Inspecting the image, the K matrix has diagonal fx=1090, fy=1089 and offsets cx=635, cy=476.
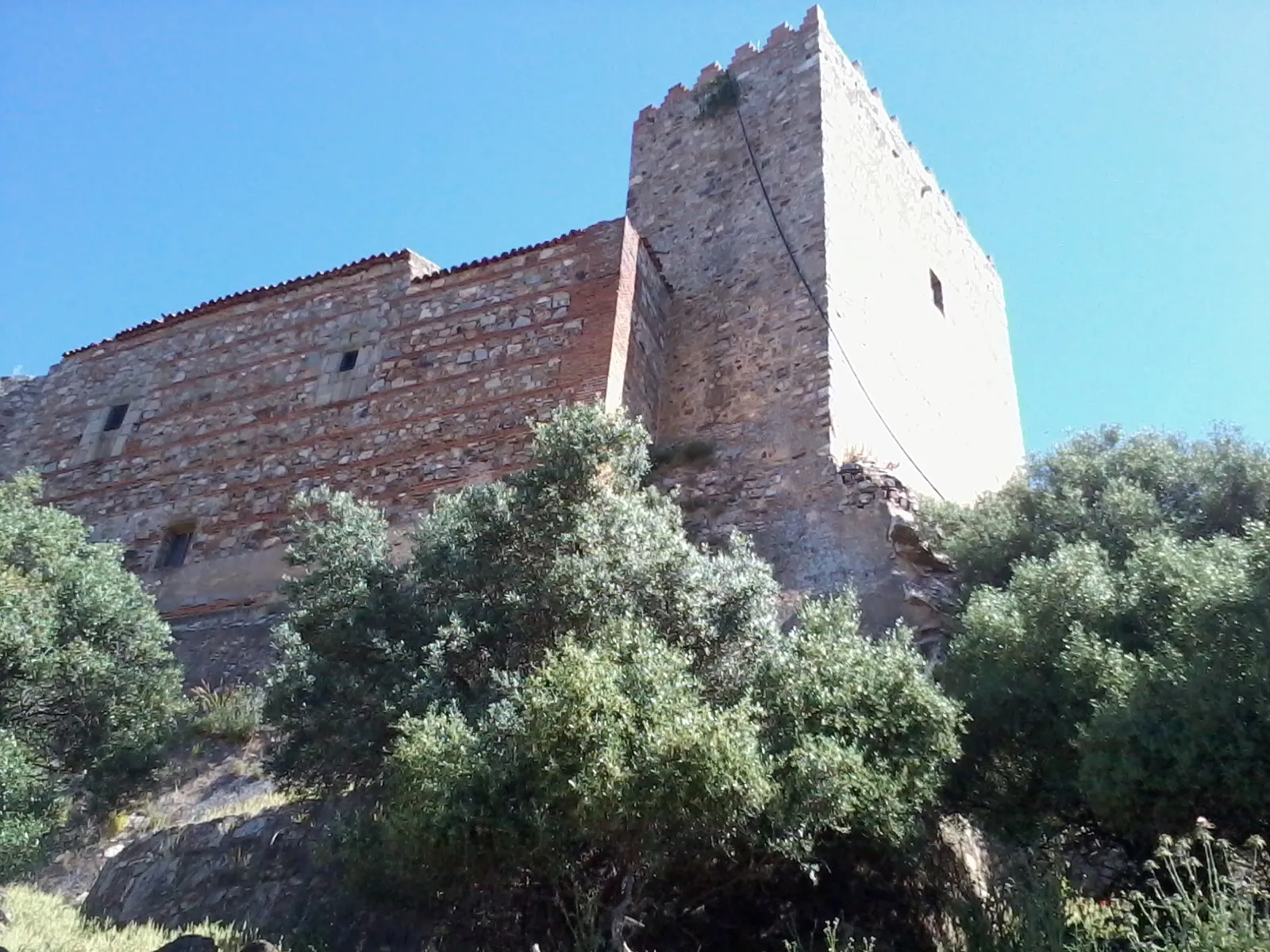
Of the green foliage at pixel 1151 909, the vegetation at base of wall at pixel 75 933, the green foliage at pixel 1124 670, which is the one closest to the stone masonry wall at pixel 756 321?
the green foliage at pixel 1124 670

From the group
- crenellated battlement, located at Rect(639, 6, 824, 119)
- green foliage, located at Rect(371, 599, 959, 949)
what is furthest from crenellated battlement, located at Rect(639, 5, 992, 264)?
green foliage, located at Rect(371, 599, 959, 949)

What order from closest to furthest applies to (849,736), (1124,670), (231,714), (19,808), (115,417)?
(849,736), (1124,670), (19,808), (231,714), (115,417)

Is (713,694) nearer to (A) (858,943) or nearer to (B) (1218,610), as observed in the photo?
(A) (858,943)

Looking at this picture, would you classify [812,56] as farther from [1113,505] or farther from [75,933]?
[75,933]

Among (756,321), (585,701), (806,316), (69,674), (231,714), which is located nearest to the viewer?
(585,701)

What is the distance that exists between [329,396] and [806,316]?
6.02 meters

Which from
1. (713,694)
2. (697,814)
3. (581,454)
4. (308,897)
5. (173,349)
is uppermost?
(173,349)

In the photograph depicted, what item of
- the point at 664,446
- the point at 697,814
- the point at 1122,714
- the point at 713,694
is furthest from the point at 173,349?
the point at 1122,714

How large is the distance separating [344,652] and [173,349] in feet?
30.3

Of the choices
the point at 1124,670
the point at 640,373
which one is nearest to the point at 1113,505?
the point at 1124,670

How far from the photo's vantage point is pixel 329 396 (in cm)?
1376

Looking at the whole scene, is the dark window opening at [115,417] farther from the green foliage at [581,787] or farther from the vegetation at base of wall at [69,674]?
the green foliage at [581,787]

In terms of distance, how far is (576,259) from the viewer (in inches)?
520

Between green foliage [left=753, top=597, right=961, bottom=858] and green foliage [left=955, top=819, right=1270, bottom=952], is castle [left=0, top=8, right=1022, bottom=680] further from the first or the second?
green foliage [left=955, top=819, right=1270, bottom=952]
